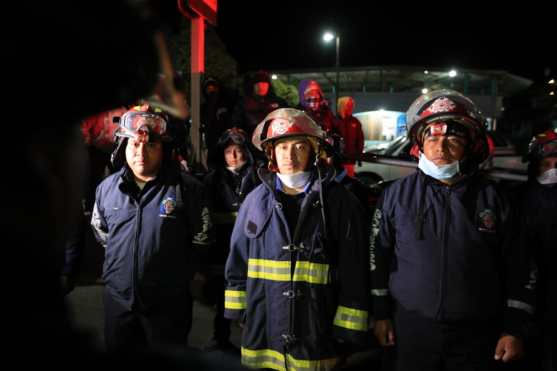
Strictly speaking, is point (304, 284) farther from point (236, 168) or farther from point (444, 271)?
point (236, 168)

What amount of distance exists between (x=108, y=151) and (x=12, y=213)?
241 inches

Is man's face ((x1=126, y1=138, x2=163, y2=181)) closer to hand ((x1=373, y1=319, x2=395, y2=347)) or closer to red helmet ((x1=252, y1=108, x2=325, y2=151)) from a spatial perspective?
red helmet ((x1=252, y1=108, x2=325, y2=151))

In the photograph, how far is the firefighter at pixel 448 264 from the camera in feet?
8.45

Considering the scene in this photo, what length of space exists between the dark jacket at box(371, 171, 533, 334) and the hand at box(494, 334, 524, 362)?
0.22 feet

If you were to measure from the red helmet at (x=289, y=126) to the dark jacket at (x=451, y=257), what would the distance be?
0.80 metres

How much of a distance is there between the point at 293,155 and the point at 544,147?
2.83 metres

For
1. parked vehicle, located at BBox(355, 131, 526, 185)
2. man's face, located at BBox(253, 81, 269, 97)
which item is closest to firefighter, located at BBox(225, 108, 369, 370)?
man's face, located at BBox(253, 81, 269, 97)

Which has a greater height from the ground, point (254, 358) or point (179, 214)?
point (179, 214)

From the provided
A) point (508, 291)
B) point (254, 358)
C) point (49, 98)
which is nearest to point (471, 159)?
point (508, 291)

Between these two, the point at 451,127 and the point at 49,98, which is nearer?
the point at 49,98

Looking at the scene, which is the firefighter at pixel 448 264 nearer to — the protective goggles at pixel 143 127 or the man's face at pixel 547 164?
the man's face at pixel 547 164

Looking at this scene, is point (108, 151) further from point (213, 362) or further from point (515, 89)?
point (515, 89)

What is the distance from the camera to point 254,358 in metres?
2.78

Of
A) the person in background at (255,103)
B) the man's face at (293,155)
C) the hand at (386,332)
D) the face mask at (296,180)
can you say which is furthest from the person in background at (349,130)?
the hand at (386,332)
